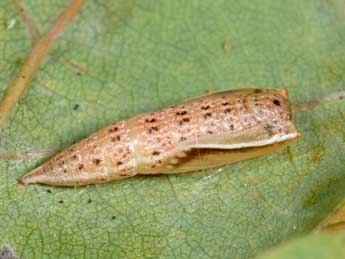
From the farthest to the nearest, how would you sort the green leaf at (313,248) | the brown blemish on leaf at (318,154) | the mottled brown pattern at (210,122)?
1. the brown blemish on leaf at (318,154)
2. the mottled brown pattern at (210,122)
3. the green leaf at (313,248)

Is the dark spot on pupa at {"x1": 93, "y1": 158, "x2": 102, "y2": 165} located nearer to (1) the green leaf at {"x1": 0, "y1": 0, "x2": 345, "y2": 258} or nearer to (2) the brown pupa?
(2) the brown pupa

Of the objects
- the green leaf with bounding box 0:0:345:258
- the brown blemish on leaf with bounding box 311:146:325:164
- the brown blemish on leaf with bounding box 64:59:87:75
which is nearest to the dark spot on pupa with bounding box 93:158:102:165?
the green leaf with bounding box 0:0:345:258

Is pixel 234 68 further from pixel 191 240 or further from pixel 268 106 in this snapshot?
pixel 191 240

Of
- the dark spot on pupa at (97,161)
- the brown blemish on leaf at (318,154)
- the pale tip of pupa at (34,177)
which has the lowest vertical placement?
the pale tip of pupa at (34,177)

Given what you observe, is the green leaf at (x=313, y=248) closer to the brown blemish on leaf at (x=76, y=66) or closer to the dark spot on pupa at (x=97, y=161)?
the dark spot on pupa at (x=97, y=161)

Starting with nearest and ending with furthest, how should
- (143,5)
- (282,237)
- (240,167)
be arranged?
(282,237), (240,167), (143,5)

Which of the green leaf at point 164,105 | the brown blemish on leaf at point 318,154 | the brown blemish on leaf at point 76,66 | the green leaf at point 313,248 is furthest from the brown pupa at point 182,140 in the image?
the green leaf at point 313,248

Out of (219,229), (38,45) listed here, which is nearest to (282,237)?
(219,229)
